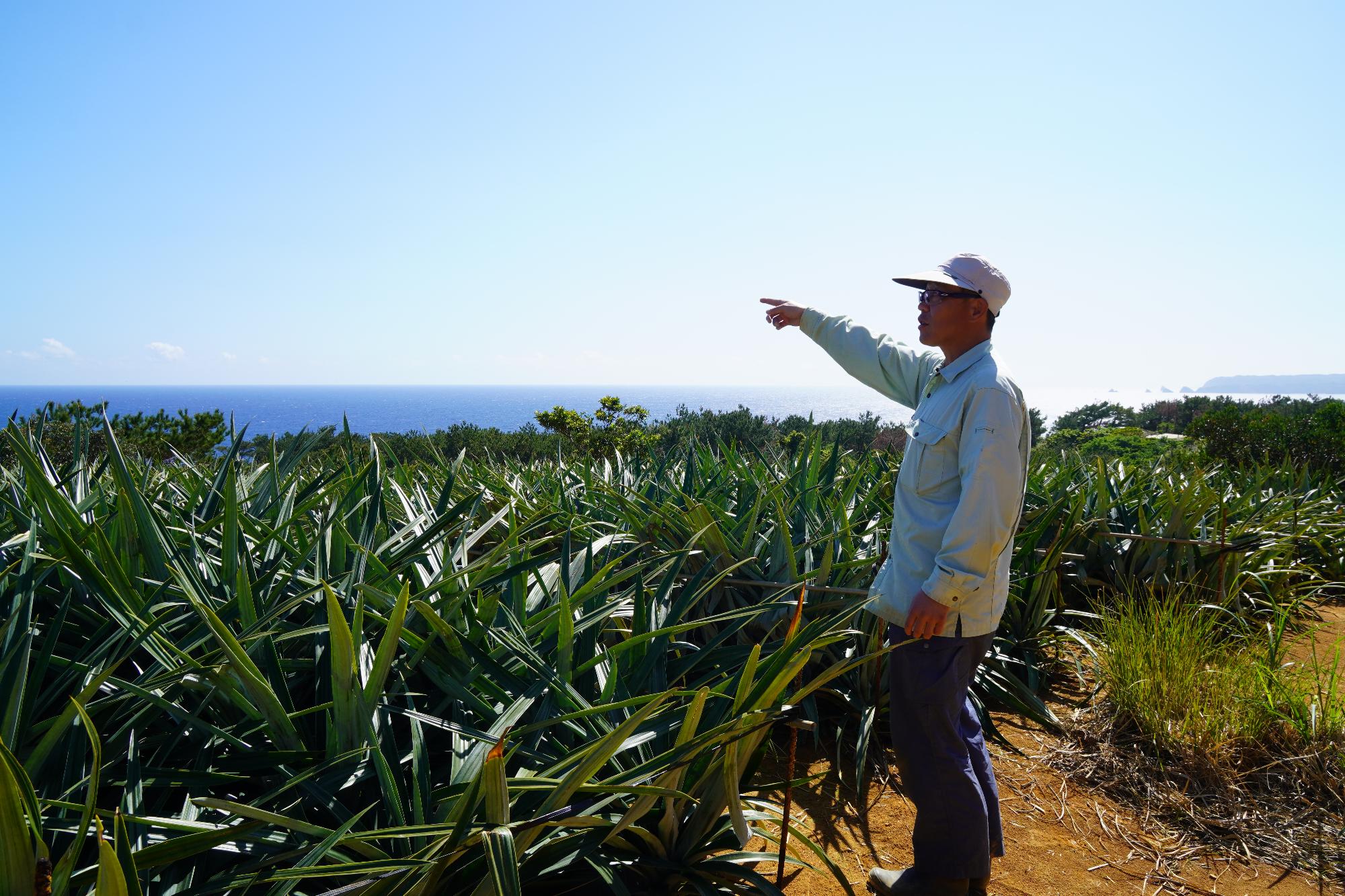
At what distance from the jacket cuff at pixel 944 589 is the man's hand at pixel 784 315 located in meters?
1.33

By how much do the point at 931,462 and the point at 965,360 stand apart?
1.01ft

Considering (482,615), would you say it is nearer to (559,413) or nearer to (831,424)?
(831,424)

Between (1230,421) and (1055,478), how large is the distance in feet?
25.0

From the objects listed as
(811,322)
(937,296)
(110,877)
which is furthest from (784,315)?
(110,877)

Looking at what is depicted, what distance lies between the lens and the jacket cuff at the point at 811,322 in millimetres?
3053

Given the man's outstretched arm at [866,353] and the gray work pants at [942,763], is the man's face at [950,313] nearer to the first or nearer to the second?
the man's outstretched arm at [866,353]

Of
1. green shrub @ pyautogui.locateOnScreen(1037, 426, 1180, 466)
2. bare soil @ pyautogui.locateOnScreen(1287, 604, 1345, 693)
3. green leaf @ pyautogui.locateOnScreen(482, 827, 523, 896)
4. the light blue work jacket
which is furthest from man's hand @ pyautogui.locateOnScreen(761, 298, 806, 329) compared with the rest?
green shrub @ pyautogui.locateOnScreen(1037, 426, 1180, 466)

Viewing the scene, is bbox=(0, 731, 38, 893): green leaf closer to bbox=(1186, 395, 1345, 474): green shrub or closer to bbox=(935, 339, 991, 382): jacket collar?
bbox=(935, 339, 991, 382): jacket collar

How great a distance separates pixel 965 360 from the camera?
226 centimetres

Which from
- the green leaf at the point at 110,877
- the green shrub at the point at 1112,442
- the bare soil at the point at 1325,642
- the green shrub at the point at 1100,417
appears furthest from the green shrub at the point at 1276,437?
the green shrub at the point at 1100,417

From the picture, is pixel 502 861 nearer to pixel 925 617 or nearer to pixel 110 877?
pixel 110 877

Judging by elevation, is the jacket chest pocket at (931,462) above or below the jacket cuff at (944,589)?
above

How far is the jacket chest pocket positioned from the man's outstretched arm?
49 cm

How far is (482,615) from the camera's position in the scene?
2.02 metres
